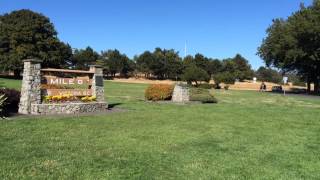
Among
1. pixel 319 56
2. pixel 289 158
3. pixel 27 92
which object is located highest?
pixel 319 56

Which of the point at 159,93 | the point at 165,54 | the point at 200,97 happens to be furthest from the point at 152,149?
the point at 165,54

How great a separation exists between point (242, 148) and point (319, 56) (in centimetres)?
4988

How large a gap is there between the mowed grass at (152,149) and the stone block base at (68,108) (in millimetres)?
1540

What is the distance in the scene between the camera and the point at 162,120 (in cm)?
1512

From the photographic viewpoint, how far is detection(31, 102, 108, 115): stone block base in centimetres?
1580

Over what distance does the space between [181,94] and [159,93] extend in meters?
1.33

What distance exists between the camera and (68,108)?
16.7m

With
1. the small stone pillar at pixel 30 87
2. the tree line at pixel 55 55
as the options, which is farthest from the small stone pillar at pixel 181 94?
the tree line at pixel 55 55

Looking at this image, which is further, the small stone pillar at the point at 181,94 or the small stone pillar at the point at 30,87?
the small stone pillar at the point at 181,94

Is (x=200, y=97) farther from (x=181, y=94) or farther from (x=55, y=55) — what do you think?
(x=55, y=55)

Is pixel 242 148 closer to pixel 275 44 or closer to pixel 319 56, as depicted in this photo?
pixel 319 56

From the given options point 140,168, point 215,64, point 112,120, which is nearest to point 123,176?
point 140,168

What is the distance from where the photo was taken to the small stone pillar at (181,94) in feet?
85.5

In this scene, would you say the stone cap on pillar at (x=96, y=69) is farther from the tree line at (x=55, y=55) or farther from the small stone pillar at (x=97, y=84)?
the tree line at (x=55, y=55)
